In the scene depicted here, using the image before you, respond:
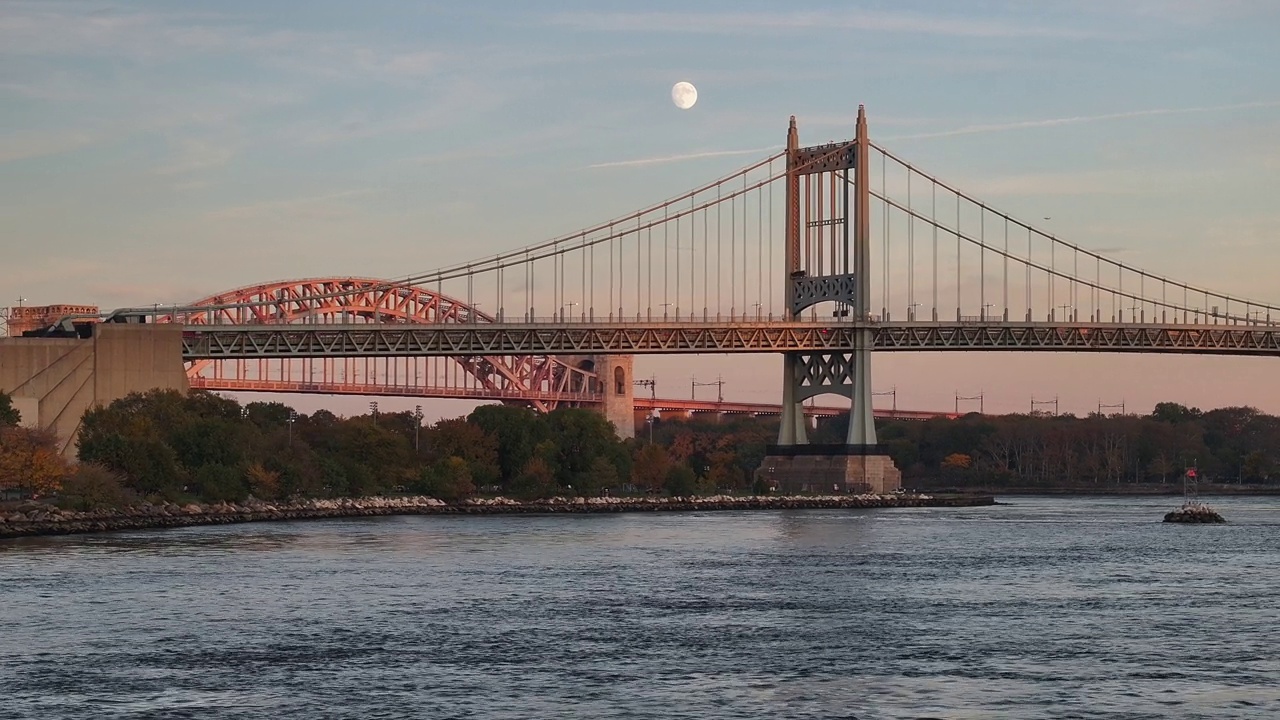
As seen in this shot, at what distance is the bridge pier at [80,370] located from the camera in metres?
87.2

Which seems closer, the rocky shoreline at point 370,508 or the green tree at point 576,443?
the rocky shoreline at point 370,508


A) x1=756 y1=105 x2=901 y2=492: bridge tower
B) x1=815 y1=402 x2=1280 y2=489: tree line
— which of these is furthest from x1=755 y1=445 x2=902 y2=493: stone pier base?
x1=815 y1=402 x2=1280 y2=489: tree line

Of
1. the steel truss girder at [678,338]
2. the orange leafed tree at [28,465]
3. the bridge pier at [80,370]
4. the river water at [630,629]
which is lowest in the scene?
the river water at [630,629]

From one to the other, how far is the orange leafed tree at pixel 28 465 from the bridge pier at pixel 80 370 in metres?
7.80

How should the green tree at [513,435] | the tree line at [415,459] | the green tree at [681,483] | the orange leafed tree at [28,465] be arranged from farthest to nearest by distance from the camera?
the green tree at [681,483], the green tree at [513,435], the tree line at [415,459], the orange leafed tree at [28,465]

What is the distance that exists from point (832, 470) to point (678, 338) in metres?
11.4

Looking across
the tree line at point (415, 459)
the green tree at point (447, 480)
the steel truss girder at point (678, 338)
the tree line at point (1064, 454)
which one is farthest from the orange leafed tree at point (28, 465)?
the tree line at point (1064, 454)

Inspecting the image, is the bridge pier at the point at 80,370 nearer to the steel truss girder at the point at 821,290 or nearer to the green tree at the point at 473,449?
the green tree at the point at 473,449

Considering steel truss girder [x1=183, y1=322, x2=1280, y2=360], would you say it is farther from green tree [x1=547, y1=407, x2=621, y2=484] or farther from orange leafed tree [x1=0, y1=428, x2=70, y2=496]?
orange leafed tree [x1=0, y1=428, x2=70, y2=496]

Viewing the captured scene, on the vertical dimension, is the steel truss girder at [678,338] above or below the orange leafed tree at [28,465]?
above

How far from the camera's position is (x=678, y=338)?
337ft

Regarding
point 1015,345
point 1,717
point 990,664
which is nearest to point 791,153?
point 1015,345

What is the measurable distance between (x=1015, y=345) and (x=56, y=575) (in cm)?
6628

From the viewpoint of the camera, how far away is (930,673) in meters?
31.5
